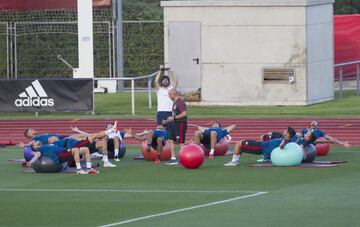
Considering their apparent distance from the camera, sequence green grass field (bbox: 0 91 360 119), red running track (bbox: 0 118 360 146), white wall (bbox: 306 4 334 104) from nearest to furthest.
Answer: red running track (bbox: 0 118 360 146) < green grass field (bbox: 0 91 360 119) < white wall (bbox: 306 4 334 104)

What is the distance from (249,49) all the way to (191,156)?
15.2 metres

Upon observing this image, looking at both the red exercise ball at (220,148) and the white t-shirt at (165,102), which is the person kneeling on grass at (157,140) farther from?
the white t-shirt at (165,102)

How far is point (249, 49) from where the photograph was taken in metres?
39.6

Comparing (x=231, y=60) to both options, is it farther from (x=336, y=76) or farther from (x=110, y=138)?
(x=110, y=138)

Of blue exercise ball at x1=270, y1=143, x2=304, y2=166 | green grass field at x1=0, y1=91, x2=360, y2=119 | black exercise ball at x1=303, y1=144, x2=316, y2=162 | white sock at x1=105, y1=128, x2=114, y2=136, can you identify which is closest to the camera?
blue exercise ball at x1=270, y1=143, x2=304, y2=166

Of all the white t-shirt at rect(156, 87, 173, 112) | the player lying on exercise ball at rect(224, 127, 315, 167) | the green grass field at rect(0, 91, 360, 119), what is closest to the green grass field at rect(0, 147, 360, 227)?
the player lying on exercise ball at rect(224, 127, 315, 167)

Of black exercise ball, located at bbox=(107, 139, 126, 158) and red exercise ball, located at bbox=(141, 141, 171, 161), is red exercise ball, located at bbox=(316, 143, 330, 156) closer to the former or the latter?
red exercise ball, located at bbox=(141, 141, 171, 161)

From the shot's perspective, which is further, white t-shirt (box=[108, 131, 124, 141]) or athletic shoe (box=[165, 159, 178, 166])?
white t-shirt (box=[108, 131, 124, 141])

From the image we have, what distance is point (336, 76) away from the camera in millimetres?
47750

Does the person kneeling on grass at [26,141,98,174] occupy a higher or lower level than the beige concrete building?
lower

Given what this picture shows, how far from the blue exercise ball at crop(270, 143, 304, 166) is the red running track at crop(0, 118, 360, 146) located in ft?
20.6

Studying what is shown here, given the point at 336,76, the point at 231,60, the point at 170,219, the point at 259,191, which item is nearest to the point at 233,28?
the point at 231,60

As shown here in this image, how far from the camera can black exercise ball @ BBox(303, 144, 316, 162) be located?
25.5m

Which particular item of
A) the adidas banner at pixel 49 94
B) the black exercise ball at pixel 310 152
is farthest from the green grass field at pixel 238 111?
the black exercise ball at pixel 310 152
